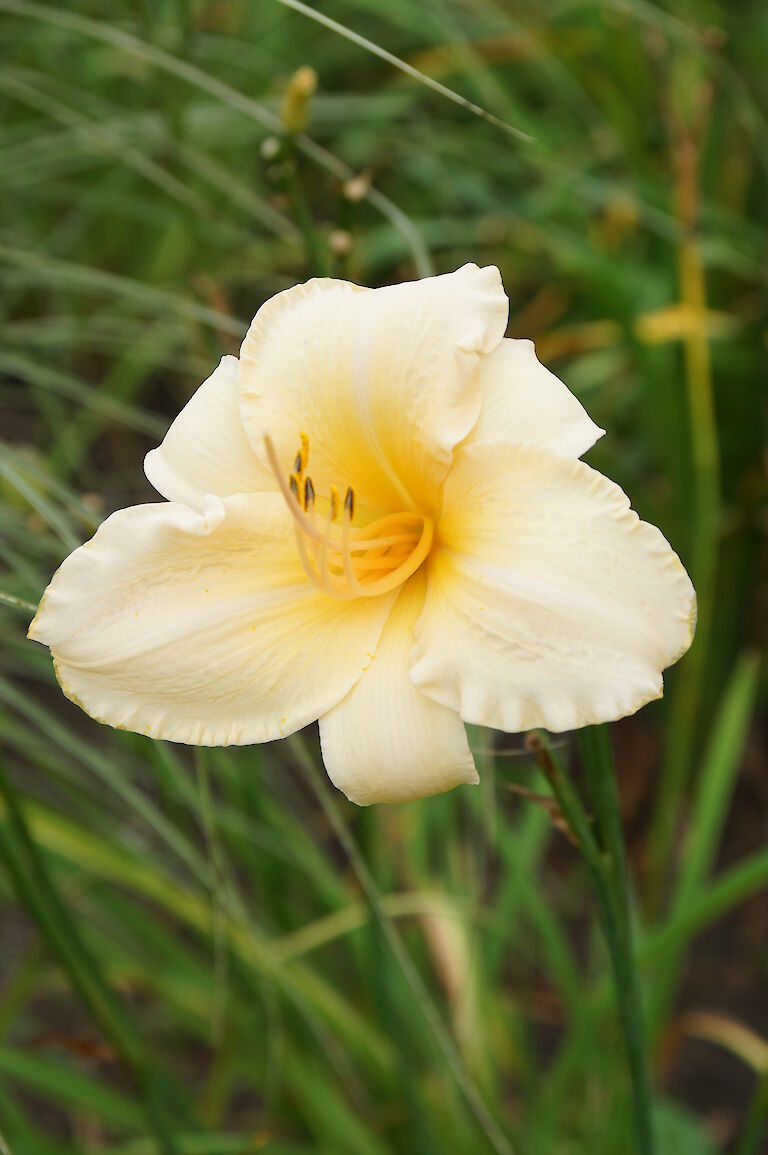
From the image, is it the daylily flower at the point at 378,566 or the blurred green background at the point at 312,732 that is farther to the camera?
the blurred green background at the point at 312,732

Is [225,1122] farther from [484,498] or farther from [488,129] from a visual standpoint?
[488,129]

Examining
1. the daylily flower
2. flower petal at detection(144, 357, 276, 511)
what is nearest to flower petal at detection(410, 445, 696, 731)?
the daylily flower

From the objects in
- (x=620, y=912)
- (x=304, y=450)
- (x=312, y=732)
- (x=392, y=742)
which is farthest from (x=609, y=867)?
(x=312, y=732)

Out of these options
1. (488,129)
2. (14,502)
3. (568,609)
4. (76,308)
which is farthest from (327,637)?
(76,308)

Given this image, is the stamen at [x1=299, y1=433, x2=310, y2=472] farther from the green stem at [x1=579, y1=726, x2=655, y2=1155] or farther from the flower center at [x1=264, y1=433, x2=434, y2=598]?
the green stem at [x1=579, y1=726, x2=655, y2=1155]

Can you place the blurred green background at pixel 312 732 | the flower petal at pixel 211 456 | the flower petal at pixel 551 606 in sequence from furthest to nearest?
the blurred green background at pixel 312 732
the flower petal at pixel 211 456
the flower petal at pixel 551 606

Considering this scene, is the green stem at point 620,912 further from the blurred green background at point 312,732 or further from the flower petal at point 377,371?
the flower petal at point 377,371

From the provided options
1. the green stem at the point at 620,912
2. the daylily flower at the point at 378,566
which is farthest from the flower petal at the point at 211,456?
the green stem at the point at 620,912
